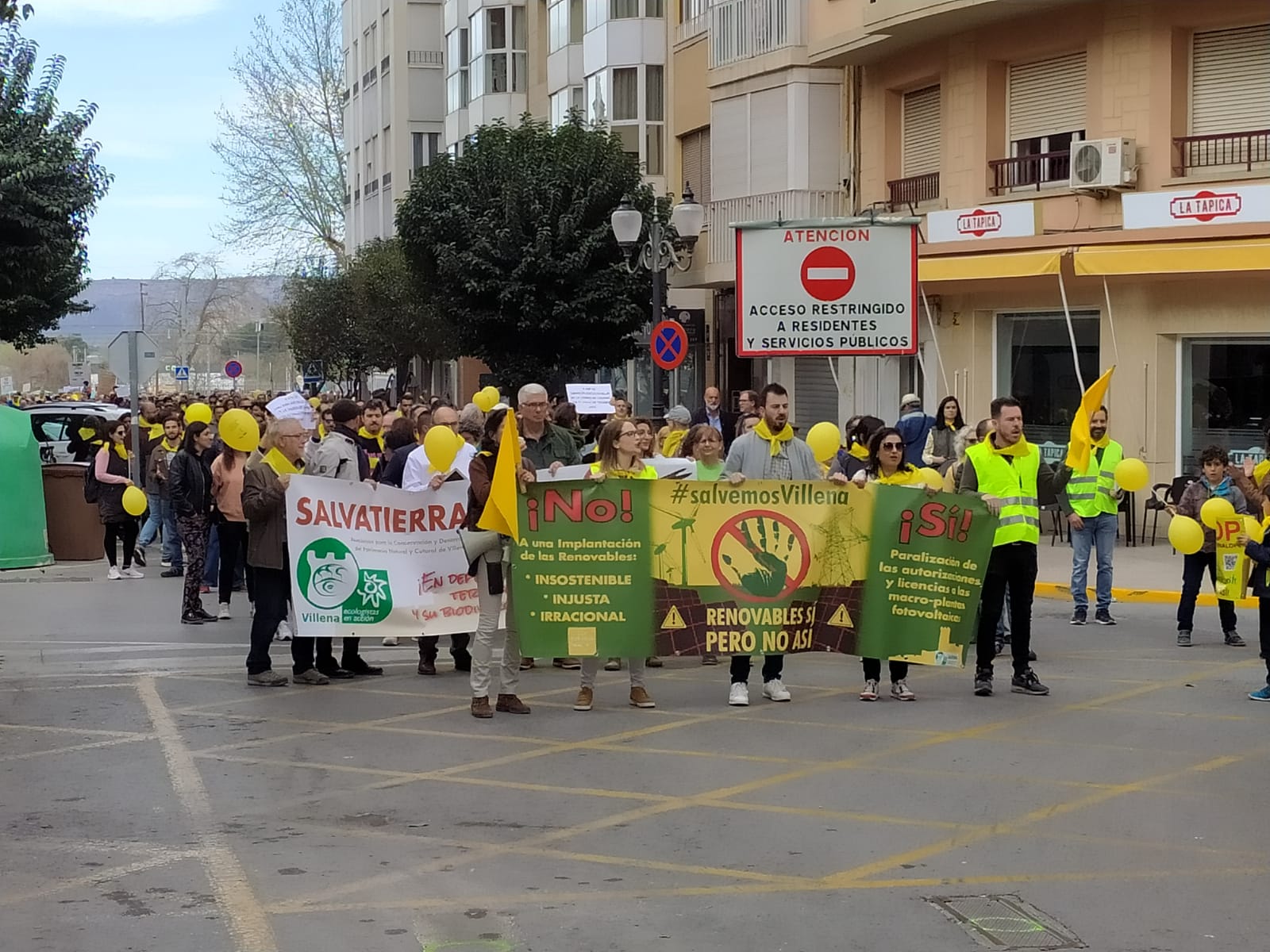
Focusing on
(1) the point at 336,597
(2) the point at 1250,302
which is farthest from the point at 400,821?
(2) the point at 1250,302

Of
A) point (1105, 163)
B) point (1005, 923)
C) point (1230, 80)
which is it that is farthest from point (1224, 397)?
point (1005, 923)

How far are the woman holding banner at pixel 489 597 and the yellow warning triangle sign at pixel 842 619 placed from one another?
1.98 meters

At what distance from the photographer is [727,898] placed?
6.58 m

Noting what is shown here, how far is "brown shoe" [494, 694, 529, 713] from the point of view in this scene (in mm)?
10734

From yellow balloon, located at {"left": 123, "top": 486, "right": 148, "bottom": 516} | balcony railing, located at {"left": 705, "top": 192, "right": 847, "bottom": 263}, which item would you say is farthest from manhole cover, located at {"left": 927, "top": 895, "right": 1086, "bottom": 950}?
balcony railing, located at {"left": 705, "top": 192, "right": 847, "bottom": 263}

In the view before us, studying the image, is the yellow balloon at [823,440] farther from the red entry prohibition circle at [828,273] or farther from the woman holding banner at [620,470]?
the red entry prohibition circle at [828,273]

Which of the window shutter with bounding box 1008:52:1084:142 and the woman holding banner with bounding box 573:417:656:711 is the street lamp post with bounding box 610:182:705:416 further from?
the woman holding banner with bounding box 573:417:656:711

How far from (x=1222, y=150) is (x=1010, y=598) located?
1268cm

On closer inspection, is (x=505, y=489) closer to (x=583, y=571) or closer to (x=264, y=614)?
(x=583, y=571)

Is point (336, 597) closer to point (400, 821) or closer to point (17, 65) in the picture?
point (400, 821)

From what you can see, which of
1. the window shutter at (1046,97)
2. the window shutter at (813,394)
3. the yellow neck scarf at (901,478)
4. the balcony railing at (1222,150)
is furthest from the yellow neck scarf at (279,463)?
the window shutter at (813,394)

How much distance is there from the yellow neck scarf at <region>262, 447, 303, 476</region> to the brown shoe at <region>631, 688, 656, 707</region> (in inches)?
114

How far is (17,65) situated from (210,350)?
104 m

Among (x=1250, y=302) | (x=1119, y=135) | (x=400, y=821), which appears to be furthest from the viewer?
(x=1119, y=135)
